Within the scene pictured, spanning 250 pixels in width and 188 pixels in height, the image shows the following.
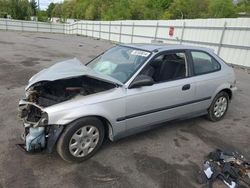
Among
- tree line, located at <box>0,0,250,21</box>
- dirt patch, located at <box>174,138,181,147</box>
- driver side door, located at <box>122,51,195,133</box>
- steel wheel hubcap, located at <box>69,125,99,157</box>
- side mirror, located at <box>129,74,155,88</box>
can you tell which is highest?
tree line, located at <box>0,0,250,21</box>

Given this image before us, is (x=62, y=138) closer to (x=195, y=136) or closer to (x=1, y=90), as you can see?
(x=195, y=136)

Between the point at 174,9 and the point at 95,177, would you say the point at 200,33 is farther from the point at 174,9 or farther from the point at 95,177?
the point at 174,9

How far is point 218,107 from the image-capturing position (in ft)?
16.9

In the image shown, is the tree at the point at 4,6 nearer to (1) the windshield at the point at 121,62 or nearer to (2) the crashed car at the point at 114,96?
(1) the windshield at the point at 121,62

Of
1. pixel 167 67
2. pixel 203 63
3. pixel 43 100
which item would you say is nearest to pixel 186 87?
pixel 167 67

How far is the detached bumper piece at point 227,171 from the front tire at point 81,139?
56.8 inches

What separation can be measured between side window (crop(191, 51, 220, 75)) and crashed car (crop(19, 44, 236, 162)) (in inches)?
0.8

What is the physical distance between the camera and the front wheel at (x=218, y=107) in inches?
197

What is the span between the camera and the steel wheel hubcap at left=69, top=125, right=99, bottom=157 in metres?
3.32

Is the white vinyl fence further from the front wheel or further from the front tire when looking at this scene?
the front tire

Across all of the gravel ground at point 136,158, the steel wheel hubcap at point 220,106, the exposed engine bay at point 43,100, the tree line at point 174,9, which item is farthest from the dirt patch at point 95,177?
the tree line at point 174,9

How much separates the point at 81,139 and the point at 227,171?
1901 millimetres

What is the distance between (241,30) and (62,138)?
38.3 feet

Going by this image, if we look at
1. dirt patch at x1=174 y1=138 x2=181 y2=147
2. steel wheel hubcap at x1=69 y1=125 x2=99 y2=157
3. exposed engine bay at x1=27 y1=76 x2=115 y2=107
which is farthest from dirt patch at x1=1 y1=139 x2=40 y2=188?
dirt patch at x1=174 y1=138 x2=181 y2=147
